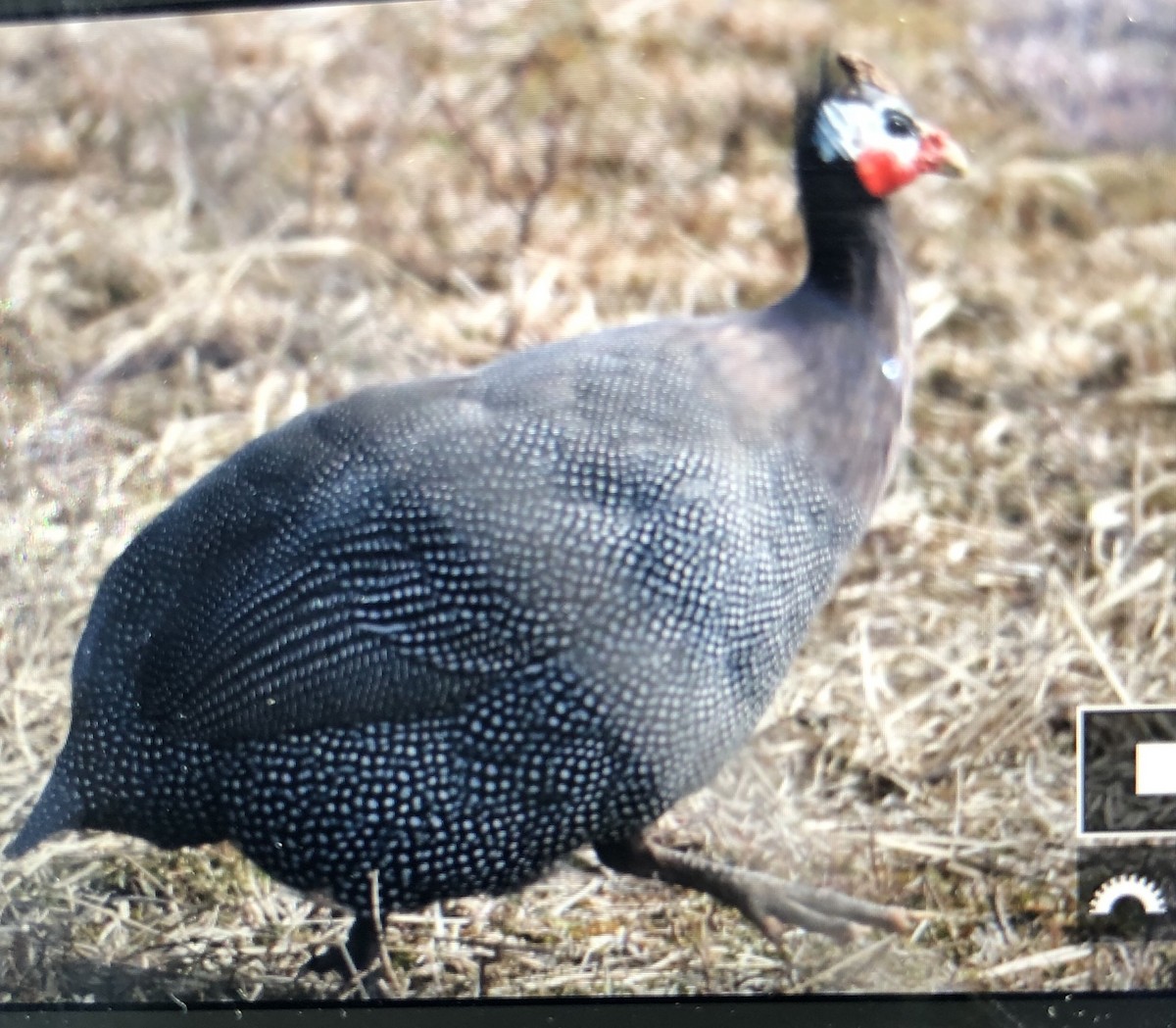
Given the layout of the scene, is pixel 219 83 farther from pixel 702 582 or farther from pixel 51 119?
pixel 702 582

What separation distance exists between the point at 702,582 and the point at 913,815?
0.40 meters

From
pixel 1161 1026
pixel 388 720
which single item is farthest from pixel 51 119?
pixel 1161 1026

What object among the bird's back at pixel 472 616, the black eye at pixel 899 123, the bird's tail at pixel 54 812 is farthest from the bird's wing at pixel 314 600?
the black eye at pixel 899 123

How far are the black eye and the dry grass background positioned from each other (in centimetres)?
3

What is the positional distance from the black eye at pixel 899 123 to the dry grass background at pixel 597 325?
26 millimetres

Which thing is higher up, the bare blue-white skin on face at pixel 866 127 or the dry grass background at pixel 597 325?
the bare blue-white skin on face at pixel 866 127

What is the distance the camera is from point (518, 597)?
170 centimetres

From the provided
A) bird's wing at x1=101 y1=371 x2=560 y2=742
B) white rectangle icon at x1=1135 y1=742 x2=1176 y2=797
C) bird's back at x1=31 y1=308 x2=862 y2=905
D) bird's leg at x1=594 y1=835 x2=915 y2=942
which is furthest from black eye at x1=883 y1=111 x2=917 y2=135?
bird's leg at x1=594 y1=835 x2=915 y2=942

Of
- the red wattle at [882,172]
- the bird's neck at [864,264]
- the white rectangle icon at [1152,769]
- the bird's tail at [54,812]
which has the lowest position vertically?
the bird's tail at [54,812]

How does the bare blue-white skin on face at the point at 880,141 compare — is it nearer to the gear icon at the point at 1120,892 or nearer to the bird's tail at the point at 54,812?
the gear icon at the point at 1120,892

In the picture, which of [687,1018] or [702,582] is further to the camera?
[687,1018]

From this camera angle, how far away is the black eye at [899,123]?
1812 millimetres

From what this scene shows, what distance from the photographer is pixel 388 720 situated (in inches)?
67.4

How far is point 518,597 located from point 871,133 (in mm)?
719
